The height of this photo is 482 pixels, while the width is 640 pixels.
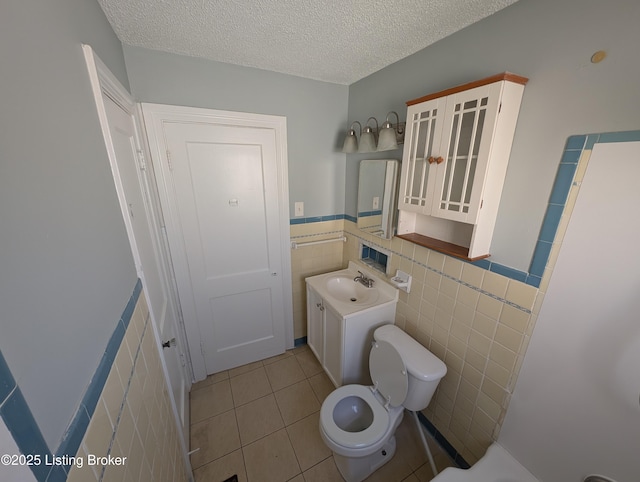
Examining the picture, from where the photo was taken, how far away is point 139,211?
119 cm

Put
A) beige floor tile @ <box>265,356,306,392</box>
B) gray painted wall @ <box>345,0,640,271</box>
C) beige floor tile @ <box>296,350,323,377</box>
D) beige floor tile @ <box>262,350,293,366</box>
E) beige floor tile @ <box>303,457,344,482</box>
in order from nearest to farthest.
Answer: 1. gray painted wall @ <box>345,0,640,271</box>
2. beige floor tile @ <box>303,457,344,482</box>
3. beige floor tile @ <box>265,356,306,392</box>
4. beige floor tile @ <box>296,350,323,377</box>
5. beige floor tile @ <box>262,350,293,366</box>

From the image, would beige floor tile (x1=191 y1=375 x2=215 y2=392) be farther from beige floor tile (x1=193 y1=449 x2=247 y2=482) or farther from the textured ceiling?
the textured ceiling

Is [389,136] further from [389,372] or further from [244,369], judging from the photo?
[244,369]

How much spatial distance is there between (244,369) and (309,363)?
550mm

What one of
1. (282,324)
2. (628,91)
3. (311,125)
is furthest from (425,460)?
(311,125)

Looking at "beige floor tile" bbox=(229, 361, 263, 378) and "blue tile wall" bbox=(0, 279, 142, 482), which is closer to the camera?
"blue tile wall" bbox=(0, 279, 142, 482)

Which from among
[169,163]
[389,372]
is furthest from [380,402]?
[169,163]

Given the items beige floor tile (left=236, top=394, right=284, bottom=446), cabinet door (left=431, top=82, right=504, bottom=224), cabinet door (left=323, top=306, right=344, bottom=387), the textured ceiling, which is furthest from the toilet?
the textured ceiling

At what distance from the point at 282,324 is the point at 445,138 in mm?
1845

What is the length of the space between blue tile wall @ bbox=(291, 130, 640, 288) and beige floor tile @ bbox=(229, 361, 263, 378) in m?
1.94

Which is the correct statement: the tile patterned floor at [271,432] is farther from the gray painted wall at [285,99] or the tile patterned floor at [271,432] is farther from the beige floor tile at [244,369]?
the gray painted wall at [285,99]

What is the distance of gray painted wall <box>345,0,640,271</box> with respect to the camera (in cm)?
73

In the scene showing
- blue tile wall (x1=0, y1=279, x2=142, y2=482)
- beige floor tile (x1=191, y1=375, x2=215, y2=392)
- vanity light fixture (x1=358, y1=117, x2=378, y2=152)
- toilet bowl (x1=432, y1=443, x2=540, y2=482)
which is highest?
vanity light fixture (x1=358, y1=117, x2=378, y2=152)

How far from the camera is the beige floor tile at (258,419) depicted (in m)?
1.58
